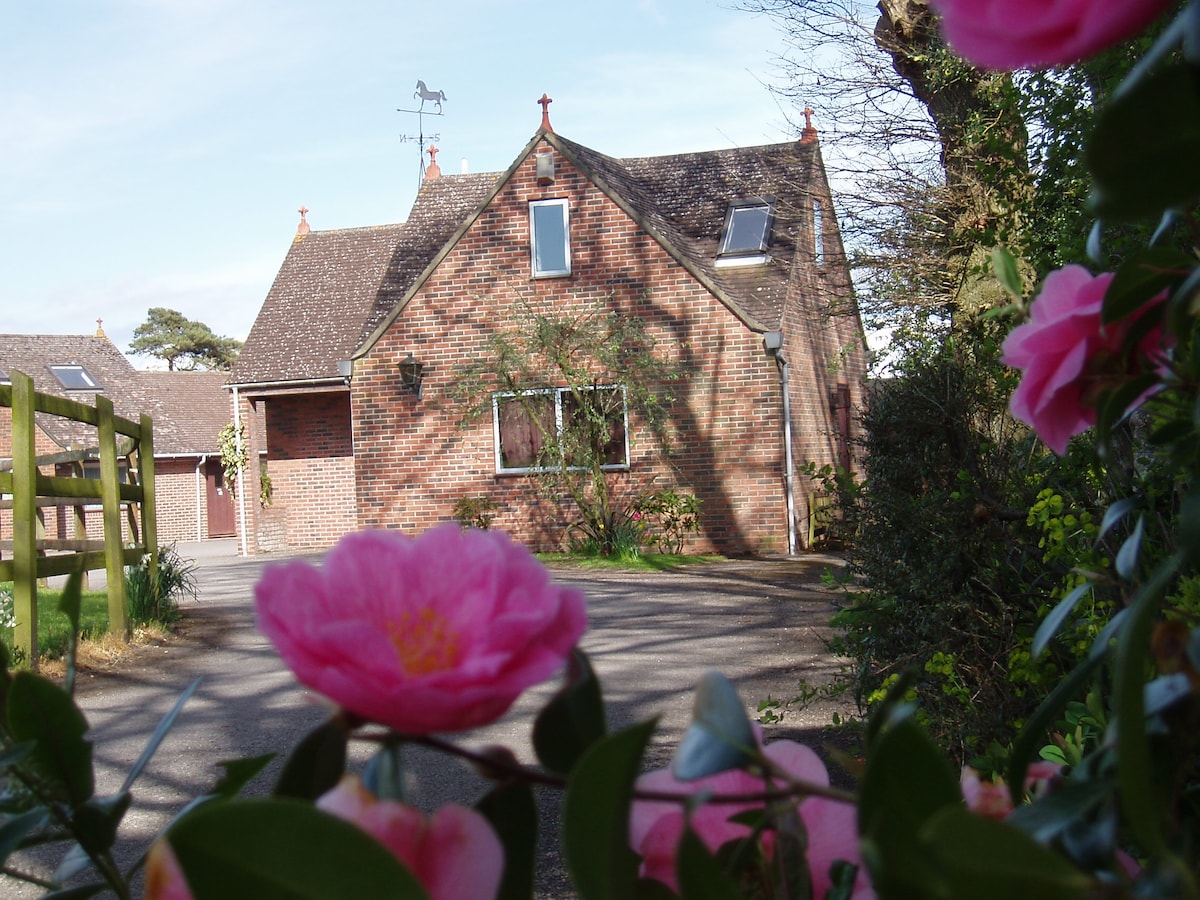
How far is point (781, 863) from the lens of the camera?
0.44 metres

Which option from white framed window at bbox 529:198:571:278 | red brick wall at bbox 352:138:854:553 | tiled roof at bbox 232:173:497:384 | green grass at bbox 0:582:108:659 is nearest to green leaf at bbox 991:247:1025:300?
green grass at bbox 0:582:108:659

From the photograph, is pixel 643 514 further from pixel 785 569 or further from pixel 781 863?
pixel 781 863

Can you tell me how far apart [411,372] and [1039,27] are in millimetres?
15511

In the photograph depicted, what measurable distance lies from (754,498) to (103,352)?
77.8 ft

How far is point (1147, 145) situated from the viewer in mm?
291

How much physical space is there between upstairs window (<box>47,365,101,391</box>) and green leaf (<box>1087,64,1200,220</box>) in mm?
32190

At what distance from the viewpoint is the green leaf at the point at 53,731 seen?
48cm

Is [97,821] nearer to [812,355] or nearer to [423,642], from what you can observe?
[423,642]

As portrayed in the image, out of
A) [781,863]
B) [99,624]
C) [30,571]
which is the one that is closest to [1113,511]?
[781,863]

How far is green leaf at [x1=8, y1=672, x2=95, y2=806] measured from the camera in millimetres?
480

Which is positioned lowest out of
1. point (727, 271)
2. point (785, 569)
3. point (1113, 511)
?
point (785, 569)

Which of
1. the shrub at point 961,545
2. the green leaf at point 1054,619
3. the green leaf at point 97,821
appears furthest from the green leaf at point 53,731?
the shrub at point 961,545

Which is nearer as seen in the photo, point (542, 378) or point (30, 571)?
point (30, 571)

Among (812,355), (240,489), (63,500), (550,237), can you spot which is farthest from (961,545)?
(240,489)
